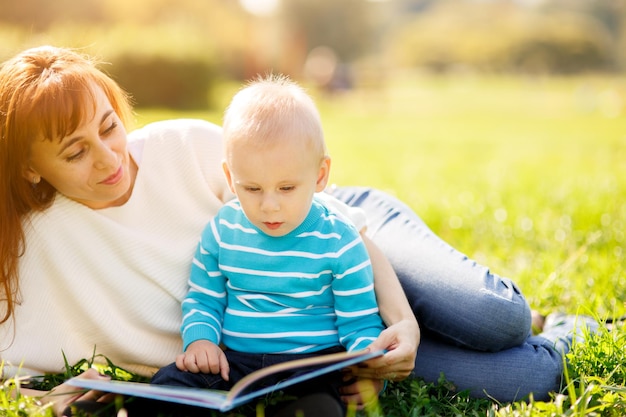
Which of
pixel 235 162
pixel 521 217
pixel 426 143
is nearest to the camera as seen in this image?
pixel 235 162

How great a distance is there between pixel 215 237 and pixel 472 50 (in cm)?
4157

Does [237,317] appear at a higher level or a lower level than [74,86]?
lower

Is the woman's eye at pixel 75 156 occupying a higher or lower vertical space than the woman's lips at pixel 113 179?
higher

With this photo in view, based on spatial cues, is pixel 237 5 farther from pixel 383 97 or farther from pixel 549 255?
pixel 549 255

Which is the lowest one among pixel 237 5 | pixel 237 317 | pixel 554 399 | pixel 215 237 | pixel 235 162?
pixel 554 399

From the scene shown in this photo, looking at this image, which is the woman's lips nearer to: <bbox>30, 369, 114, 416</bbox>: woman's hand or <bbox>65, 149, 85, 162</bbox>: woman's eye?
<bbox>65, 149, 85, 162</bbox>: woman's eye

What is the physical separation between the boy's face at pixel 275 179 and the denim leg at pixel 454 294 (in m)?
0.66

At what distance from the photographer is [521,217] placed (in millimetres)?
4551

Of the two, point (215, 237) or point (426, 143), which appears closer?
point (215, 237)

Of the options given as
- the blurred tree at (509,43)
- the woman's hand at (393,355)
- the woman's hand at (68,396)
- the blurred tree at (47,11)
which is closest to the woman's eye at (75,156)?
the woman's hand at (68,396)

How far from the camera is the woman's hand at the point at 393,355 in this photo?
6.86 feet

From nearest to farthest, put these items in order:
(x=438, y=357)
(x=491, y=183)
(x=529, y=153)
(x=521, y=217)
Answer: (x=438, y=357), (x=521, y=217), (x=491, y=183), (x=529, y=153)

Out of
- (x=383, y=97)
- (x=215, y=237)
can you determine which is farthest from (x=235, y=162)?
(x=383, y=97)

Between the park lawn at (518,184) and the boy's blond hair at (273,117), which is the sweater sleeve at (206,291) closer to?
the boy's blond hair at (273,117)
